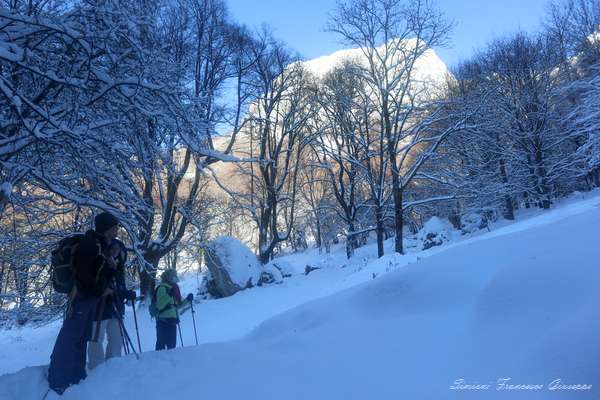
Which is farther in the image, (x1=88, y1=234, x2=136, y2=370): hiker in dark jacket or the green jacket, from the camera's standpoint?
the green jacket


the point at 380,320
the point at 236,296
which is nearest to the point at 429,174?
the point at 236,296

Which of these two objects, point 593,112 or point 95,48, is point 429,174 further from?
point 95,48

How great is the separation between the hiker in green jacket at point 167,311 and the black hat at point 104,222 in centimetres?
245

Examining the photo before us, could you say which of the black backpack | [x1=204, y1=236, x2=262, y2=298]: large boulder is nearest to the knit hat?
the black backpack

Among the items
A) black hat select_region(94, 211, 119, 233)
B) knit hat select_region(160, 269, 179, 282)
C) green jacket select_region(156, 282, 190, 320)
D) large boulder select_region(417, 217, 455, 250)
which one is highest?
black hat select_region(94, 211, 119, 233)

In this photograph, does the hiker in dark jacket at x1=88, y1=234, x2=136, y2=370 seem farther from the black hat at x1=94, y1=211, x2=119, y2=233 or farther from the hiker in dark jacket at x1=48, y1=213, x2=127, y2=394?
the hiker in dark jacket at x1=48, y1=213, x2=127, y2=394

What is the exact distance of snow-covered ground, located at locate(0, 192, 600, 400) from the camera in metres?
2.42

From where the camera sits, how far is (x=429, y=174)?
15.9m

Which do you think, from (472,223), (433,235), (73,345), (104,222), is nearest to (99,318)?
(73,345)

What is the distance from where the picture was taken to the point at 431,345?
3.00 meters

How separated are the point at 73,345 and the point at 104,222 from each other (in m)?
1.16

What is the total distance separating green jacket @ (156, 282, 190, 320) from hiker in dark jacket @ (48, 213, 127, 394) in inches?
97.7

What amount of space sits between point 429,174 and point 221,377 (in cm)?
1443

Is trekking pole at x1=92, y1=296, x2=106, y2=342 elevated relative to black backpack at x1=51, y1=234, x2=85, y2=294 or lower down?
lower down
